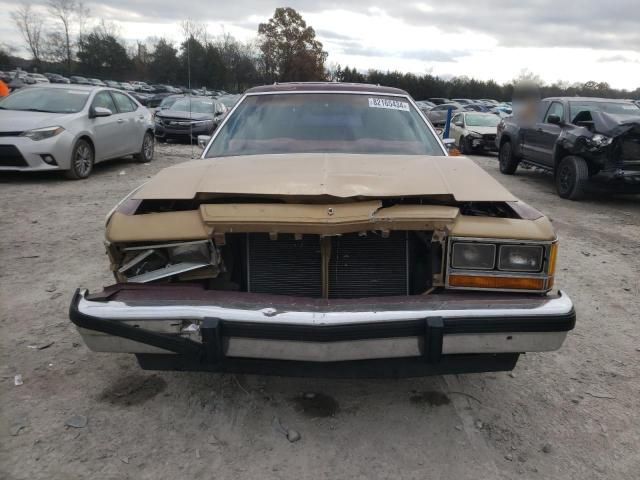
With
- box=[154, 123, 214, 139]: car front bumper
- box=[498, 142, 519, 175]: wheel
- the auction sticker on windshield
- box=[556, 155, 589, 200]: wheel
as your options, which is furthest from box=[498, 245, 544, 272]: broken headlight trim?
box=[154, 123, 214, 139]: car front bumper

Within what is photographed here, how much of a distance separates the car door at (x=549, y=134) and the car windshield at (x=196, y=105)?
9857 millimetres

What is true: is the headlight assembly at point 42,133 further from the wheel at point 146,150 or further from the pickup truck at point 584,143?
the pickup truck at point 584,143

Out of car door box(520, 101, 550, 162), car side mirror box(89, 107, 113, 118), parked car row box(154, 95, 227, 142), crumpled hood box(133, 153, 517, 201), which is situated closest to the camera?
crumpled hood box(133, 153, 517, 201)

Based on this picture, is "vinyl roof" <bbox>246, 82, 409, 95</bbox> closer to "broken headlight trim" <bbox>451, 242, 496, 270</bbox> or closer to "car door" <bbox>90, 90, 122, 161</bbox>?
"broken headlight trim" <bbox>451, 242, 496, 270</bbox>

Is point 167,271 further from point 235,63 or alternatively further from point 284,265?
point 235,63

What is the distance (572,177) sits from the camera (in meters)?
8.41

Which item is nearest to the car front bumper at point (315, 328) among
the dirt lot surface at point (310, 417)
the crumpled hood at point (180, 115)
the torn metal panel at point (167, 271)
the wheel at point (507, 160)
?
the torn metal panel at point (167, 271)

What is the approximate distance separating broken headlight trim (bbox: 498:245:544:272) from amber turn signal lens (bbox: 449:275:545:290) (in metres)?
0.05

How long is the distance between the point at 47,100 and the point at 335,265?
8.09 metres

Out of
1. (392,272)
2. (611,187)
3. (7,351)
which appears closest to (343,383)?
(392,272)

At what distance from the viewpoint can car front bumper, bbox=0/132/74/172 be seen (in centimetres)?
765

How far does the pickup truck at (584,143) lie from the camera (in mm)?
7730

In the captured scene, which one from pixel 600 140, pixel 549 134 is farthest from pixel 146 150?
pixel 600 140

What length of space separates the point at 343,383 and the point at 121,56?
225ft
